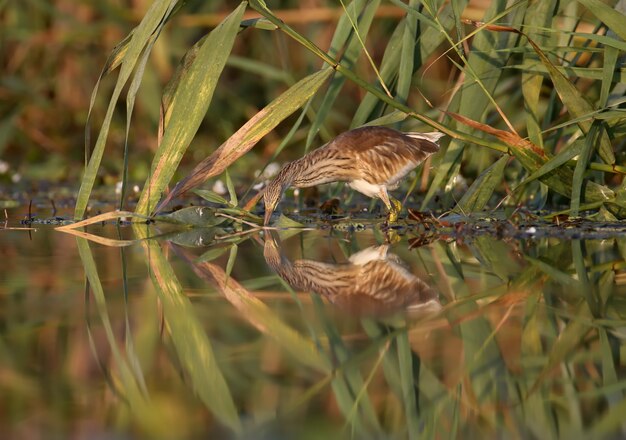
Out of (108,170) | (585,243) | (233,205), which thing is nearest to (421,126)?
(233,205)

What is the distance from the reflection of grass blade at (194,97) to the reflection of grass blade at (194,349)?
1008 millimetres

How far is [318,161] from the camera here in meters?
5.81

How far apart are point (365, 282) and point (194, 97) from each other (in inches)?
66.1

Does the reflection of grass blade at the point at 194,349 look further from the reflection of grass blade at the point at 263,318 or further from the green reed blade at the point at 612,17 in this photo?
the green reed blade at the point at 612,17

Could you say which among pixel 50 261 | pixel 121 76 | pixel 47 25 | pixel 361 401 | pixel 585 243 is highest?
pixel 47 25

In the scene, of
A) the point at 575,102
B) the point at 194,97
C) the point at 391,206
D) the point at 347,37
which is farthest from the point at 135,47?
the point at 575,102

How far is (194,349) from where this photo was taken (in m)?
2.77

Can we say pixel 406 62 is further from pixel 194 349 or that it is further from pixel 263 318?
pixel 194 349

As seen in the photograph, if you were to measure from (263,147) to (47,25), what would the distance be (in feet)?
7.41

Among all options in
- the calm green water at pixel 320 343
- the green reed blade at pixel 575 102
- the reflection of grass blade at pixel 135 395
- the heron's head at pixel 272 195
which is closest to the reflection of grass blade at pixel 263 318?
the calm green water at pixel 320 343

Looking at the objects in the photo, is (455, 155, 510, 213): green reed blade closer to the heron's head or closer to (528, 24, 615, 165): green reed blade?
(528, 24, 615, 165): green reed blade

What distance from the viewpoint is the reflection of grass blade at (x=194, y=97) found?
5031 millimetres

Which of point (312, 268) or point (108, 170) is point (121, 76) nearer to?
point (312, 268)

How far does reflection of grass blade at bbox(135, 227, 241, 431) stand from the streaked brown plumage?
168cm
